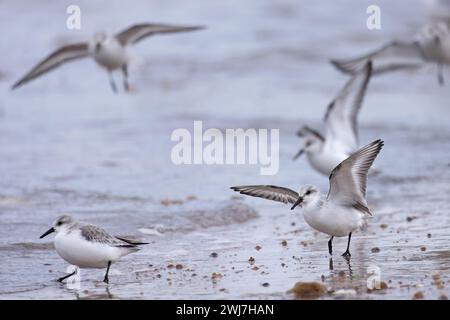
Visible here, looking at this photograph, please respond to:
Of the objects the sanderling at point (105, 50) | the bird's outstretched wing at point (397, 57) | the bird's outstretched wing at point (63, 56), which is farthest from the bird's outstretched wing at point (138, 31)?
the bird's outstretched wing at point (397, 57)

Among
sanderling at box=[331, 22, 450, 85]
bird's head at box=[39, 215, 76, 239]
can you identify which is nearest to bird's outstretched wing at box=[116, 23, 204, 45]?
sanderling at box=[331, 22, 450, 85]

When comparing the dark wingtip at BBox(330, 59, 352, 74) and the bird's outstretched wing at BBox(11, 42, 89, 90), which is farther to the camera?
the bird's outstretched wing at BBox(11, 42, 89, 90)

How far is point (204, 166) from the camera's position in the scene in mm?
10156

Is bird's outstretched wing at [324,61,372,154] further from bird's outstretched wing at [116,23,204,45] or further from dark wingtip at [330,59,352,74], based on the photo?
bird's outstretched wing at [116,23,204,45]

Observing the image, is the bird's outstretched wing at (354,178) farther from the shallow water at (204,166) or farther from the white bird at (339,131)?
the white bird at (339,131)

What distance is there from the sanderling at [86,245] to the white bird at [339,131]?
333 cm

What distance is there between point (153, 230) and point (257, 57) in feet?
29.3

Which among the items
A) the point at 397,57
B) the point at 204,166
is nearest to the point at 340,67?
the point at 397,57

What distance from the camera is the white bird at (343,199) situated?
640 centimetres

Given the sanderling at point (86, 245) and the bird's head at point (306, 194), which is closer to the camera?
the sanderling at point (86, 245)

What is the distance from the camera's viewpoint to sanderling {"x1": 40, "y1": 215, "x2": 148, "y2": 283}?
5.94 meters

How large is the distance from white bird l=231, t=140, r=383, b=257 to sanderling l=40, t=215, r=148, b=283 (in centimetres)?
115
